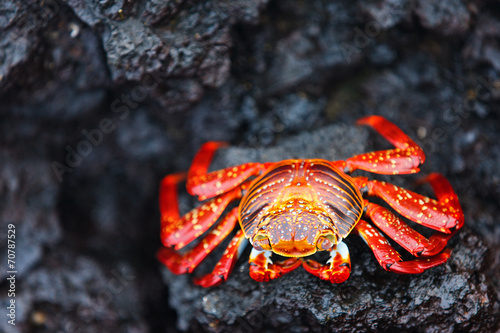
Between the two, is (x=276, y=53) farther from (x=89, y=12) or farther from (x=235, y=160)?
(x=89, y=12)

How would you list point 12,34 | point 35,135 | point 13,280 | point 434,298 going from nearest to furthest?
point 434,298 → point 12,34 → point 13,280 → point 35,135

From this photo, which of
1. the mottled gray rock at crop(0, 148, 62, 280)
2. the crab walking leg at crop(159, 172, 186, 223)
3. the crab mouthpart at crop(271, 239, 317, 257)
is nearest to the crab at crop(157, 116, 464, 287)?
the crab mouthpart at crop(271, 239, 317, 257)

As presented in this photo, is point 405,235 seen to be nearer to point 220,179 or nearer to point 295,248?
point 295,248

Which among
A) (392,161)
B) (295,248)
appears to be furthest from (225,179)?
(392,161)

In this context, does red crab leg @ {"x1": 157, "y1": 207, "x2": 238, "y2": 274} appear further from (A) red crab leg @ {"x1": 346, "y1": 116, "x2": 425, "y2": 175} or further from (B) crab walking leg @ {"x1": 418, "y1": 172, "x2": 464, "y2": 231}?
(B) crab walking leg @ {"x1": 418, "y1": 172, "x2": 464, "y2": 231}

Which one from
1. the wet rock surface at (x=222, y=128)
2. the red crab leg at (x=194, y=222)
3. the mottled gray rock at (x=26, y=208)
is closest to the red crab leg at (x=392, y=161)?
the wet rock surface at (x=222, y=128)

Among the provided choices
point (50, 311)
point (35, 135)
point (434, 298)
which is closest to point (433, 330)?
point (434, 298)

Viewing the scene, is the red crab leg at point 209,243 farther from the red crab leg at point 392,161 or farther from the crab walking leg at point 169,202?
the red crab leg at point 392,161
